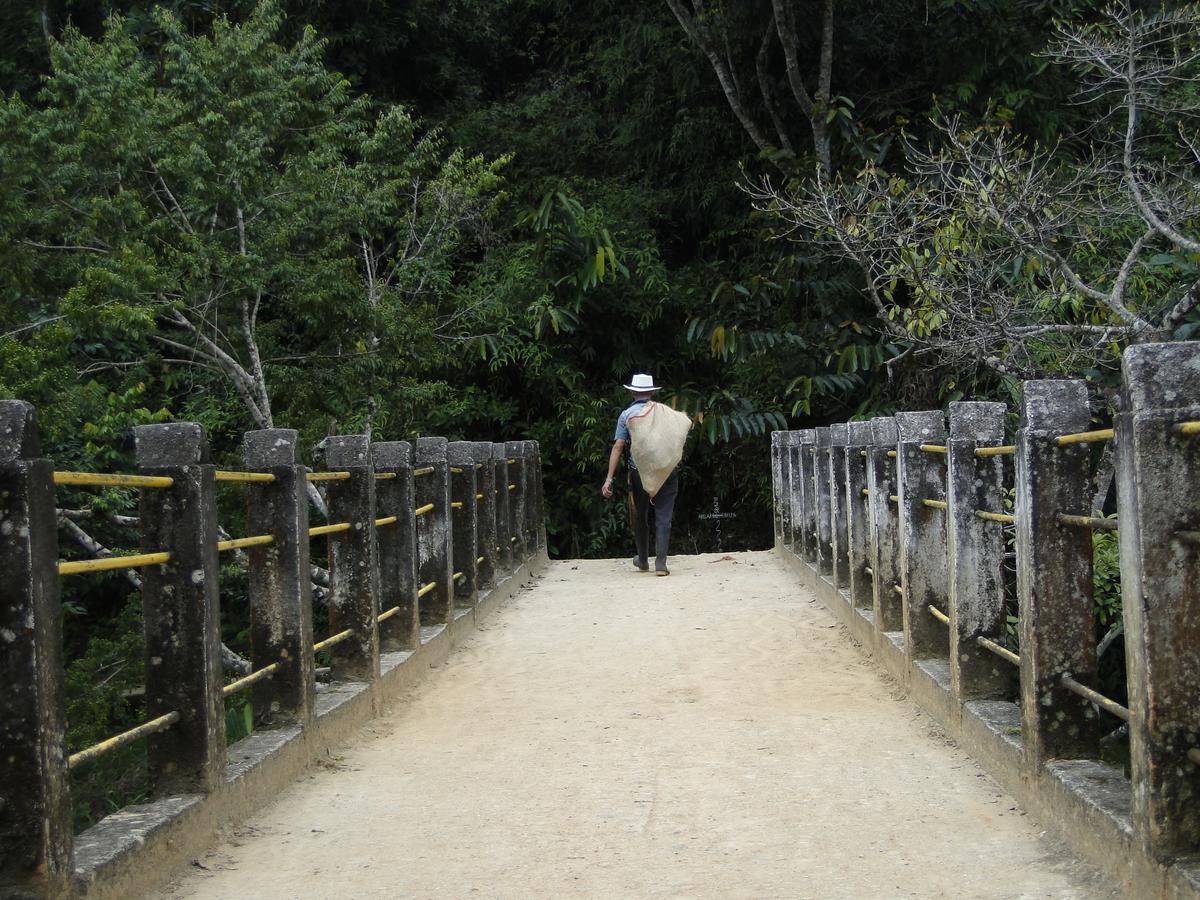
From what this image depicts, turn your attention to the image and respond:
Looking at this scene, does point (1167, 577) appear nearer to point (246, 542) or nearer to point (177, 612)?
point (177, 612)

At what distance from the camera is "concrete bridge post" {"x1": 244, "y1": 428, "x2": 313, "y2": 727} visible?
5.63m

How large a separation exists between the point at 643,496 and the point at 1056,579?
9.03 meters

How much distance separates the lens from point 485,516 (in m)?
11.3

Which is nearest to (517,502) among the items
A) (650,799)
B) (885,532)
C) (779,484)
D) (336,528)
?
(779,484)

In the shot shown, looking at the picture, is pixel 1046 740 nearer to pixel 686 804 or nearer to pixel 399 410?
pixel 686 804

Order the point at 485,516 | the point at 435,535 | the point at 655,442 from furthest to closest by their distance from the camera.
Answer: the point at 655,442
the point at 485,516
the point at 435,535

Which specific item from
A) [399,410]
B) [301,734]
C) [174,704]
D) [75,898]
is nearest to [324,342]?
[399,410]

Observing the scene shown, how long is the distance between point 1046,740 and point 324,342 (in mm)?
11591

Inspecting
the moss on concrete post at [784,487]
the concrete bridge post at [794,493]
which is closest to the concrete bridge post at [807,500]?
the concrete bridge post at [794,493]

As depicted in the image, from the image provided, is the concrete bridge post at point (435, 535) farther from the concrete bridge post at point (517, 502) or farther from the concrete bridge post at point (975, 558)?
the concrete bridge post at point (975, 558)

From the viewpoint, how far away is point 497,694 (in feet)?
24.6

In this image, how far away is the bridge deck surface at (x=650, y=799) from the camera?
418 centimetres

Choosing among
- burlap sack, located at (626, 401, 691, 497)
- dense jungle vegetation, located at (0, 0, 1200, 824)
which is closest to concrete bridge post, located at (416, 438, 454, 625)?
dense jungle vegetation, located at (0, 0, 1200, 824)

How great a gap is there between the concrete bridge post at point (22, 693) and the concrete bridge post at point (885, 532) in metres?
5.30
